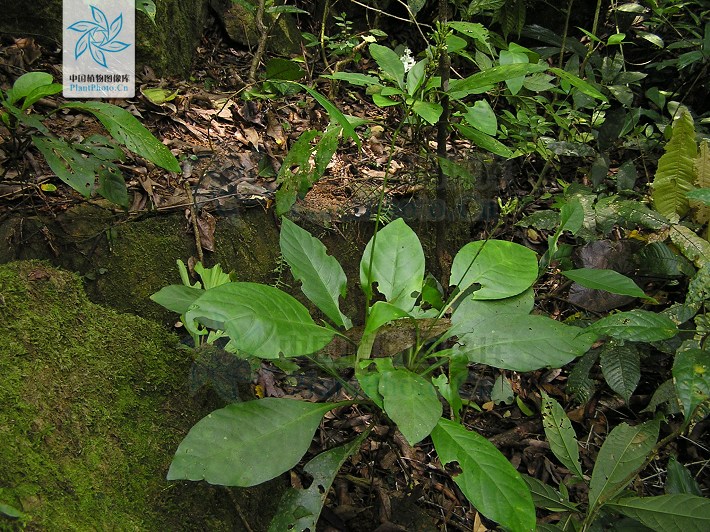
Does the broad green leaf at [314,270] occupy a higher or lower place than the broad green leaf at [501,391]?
higher

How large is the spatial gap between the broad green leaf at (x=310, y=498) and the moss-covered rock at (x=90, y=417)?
110 millimetres

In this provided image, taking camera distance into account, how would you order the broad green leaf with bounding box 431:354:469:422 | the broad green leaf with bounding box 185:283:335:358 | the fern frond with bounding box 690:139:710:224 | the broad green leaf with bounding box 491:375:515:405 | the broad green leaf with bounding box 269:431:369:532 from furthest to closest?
the fern frond with bounding box 690:139:710:224, the broad green leaf with bounding box 491:375:515:405, the broad green leaf with bounding box 431:354:469:422, the broad green leaf with bounding box 269:431:369:532, the broad green leaf with bounding box 185:283:335:358

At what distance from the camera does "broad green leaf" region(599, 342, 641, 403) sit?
2111 mm

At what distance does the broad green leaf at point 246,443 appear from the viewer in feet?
4.67

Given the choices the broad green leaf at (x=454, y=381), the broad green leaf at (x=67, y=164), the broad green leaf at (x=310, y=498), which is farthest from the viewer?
the broad green leaf at (x=67, y=164)

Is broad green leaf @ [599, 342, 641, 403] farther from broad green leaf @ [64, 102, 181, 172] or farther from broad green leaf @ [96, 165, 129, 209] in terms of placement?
broad green leaf @ [96, 165, 129, 209]

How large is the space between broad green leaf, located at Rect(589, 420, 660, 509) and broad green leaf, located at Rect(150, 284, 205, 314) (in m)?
1.27

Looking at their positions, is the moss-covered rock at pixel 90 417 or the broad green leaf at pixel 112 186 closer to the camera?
the moss-covered rock at pixel 90 417

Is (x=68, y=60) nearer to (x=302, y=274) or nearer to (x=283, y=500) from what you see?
(x=302, y=274)

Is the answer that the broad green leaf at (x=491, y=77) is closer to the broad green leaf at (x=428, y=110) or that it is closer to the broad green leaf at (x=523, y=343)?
the broad green leaf at (x=428, y=110)

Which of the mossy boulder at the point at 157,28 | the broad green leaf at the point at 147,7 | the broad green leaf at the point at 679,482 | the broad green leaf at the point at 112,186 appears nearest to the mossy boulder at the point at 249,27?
the mossy boulder at the point at 157,28

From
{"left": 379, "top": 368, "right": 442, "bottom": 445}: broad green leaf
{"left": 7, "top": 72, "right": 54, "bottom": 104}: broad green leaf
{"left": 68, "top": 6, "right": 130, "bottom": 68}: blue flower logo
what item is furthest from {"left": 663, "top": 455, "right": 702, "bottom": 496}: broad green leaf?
{"left": 68, "top": 6, "right": 130, "bottom": 68}: blue flower logo

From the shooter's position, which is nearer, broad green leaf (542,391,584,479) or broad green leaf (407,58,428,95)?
broad green leaf (542,391,584,479)

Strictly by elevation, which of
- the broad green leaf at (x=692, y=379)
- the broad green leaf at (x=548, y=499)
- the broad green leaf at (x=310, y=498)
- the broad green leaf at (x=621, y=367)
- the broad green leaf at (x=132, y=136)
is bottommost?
the broad green leaf at (x=548, y=499)
